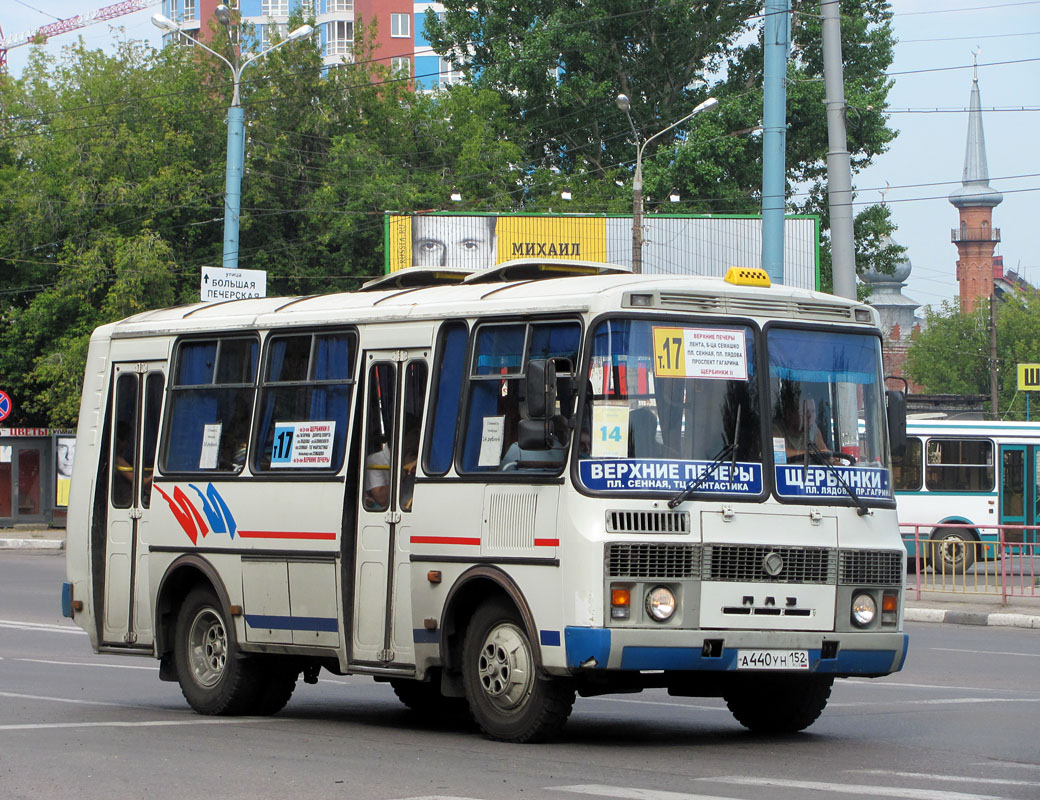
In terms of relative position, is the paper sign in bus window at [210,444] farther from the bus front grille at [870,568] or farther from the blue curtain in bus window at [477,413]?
the bus front grille at [870,568]

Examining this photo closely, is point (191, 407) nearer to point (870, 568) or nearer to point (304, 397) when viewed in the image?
point (304, 397)

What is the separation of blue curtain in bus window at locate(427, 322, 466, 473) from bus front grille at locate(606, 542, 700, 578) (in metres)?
1.51

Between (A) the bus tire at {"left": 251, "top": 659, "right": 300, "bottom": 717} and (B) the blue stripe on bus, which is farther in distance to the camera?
(A) the bus tire at {"left": 251, "top": 659, "right": 300, "bottom": 717}

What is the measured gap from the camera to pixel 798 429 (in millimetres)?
10156

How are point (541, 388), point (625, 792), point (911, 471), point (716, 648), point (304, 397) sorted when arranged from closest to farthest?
1. point (625, 792)
2. point (541, 388)
3. point (716, 648)
4. point (304, 397)
5. point (911, 471)

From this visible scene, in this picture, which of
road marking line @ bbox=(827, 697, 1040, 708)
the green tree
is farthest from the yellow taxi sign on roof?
the green tree

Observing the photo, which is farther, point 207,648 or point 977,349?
point 977,349

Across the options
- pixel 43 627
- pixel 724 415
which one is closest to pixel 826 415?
pixel 724 415

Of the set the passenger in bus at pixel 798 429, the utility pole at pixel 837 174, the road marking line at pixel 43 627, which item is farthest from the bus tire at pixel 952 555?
the passenger in bus at pixel 798 429

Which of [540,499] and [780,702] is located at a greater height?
[540,499]

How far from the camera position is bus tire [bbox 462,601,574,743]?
962 centimetres

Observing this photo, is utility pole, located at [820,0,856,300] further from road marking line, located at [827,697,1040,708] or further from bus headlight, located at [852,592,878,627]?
bus headlight, located at [852,592,878,627]

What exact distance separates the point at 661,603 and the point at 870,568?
4.94 feet

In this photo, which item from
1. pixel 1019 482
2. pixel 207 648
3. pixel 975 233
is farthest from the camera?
pixel 975 233
